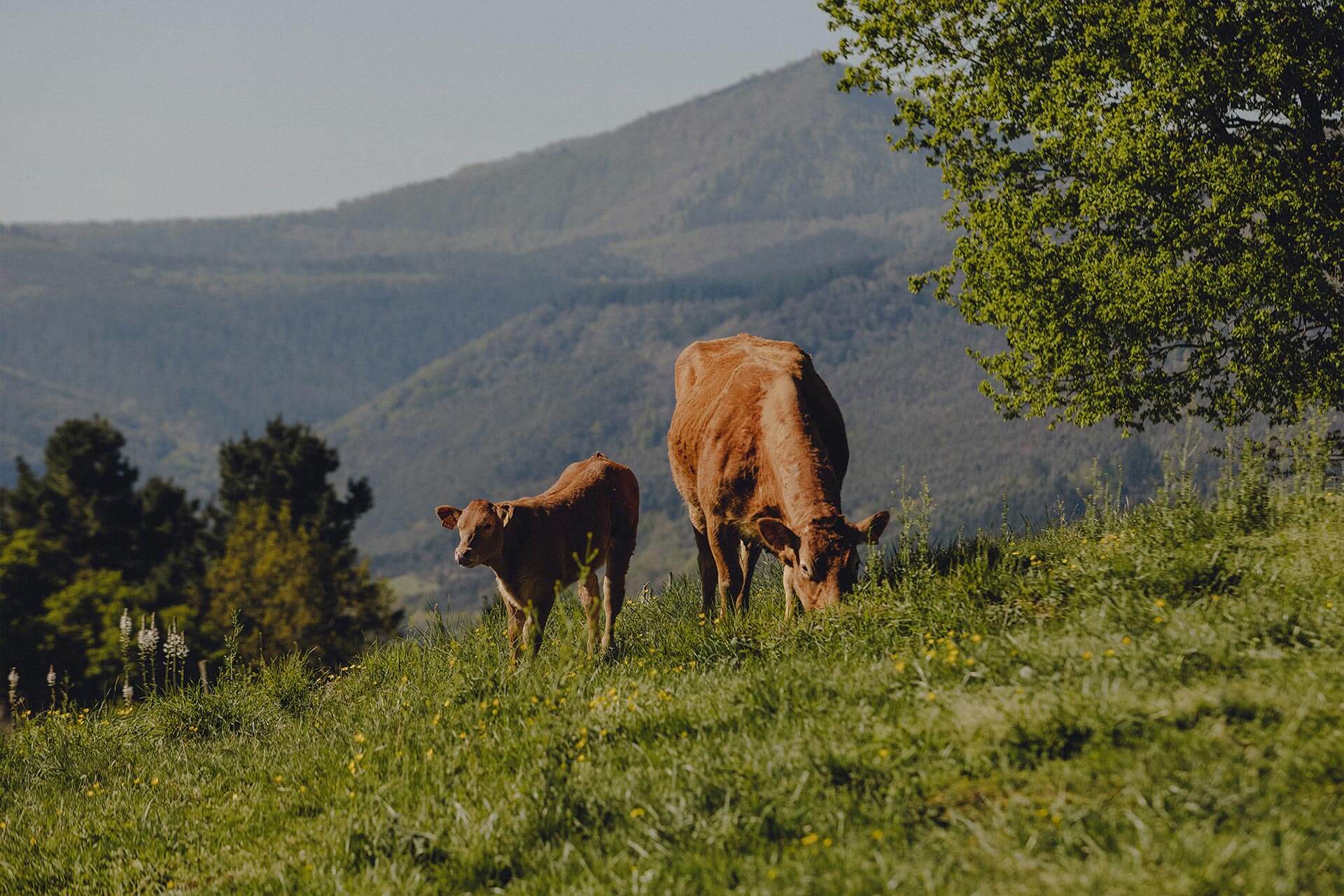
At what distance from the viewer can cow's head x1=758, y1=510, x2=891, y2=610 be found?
9.33m

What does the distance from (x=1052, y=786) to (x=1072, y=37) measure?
1673 cm

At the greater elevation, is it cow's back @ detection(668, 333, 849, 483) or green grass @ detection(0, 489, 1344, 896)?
cow's back @ detection(668, 333, 849, 483)

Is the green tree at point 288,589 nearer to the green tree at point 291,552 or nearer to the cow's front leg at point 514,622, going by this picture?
the green tree at point 291,552

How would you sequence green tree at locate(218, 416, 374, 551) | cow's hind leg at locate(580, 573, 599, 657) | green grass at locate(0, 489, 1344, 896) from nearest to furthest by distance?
green grass at locate(0, 489, 1344, 896), cow's hind leg at locate(580, 573, 599, 657), green tree at locate(218, 416, 374, 551)

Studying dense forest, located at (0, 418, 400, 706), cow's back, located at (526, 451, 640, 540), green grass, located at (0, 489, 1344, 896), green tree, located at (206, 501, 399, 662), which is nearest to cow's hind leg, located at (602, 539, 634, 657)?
cow's back, located at (526, 451, 640, 540)

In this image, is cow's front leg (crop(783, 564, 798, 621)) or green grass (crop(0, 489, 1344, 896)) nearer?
green grass (crop(0, 489, 1344, 896))

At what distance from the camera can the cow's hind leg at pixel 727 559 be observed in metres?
11.4

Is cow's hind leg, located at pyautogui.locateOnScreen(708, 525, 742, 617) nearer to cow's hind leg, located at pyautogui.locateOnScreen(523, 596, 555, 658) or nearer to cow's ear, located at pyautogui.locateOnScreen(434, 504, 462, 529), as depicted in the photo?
cow's hind leg, located at pyautogui.locateOnScreen(523, 596, 555, 658)

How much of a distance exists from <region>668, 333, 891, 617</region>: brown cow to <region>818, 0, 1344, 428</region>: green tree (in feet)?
24.0

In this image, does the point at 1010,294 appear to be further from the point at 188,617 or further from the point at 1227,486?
the point at 188,617

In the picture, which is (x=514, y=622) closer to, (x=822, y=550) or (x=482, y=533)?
(x=482, y=533)

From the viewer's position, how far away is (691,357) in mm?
14336

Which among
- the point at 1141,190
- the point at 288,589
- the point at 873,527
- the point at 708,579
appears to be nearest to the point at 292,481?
the point at 288,589

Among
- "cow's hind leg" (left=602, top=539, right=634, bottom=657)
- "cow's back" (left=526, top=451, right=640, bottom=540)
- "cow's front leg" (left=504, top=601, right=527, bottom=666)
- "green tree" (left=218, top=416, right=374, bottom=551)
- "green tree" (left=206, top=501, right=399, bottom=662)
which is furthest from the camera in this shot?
"green tree" (left=218, top=416, right=374, bottom=551)
